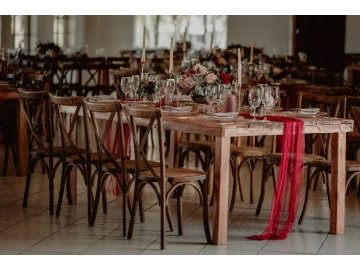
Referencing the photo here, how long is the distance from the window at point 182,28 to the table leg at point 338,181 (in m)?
14.0

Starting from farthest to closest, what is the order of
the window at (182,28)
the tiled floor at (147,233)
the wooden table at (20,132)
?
the window at (182,28) < the wooden table at (20,132) < the tiled floor at (147,233)

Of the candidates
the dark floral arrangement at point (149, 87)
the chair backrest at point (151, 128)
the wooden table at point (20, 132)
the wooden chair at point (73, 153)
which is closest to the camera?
the chair backrest at point (151, 128)

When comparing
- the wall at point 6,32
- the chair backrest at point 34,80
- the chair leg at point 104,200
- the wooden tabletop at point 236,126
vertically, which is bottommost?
the chair leg at point 104,200

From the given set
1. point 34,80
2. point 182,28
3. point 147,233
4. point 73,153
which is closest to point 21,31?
point 182,28

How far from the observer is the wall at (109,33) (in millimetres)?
18688

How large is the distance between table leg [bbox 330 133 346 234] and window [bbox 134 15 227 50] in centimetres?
1403

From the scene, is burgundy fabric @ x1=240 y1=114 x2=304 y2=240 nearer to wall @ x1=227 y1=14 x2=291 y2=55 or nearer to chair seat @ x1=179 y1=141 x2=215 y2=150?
chair seat @ x1=179 y1=141 x2=215 y2=150

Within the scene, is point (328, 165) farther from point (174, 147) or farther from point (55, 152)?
point (55, 152)

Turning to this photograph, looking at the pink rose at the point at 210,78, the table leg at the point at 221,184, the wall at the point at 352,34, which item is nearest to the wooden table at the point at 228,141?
the table leg at the point at 221,184

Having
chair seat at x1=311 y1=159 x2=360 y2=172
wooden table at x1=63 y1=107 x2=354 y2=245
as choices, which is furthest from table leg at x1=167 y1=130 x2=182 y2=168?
chair seat at x1=311 y1=159 x2=360 y2=172

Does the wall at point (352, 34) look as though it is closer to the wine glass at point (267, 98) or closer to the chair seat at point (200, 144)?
the chair seat at point (200, 144)

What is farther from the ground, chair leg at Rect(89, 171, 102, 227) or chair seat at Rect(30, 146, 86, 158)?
chair seat at Rect(30, 146, 86, 158)

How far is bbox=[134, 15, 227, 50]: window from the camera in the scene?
779 inches
